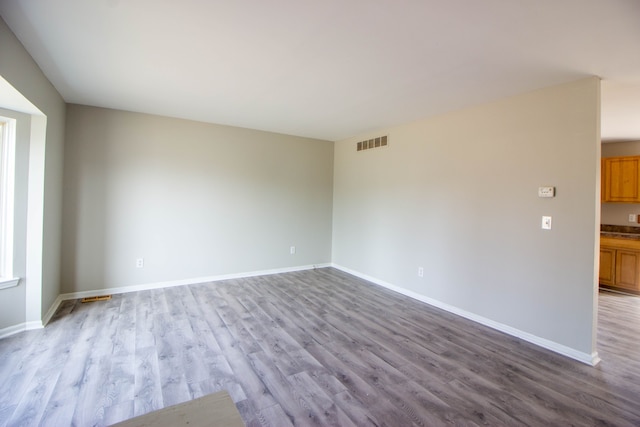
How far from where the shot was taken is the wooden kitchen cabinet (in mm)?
4418

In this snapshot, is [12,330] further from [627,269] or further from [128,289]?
[627,269]

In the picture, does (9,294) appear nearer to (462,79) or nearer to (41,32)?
(41,32)

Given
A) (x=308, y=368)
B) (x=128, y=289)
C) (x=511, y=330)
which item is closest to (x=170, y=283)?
(x=128, y=289)

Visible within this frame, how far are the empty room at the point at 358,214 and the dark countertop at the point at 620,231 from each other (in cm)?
4

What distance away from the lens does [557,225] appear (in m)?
2.78

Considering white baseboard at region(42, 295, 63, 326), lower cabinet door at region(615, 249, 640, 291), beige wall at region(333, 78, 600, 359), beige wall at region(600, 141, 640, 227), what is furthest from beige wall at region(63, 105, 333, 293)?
beige wall at region(600, 141, 640, 227)

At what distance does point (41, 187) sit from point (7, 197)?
0.26 metres

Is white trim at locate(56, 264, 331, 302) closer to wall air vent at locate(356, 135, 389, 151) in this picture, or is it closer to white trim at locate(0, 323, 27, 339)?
white trim at locate(0, 323, 27, 339)

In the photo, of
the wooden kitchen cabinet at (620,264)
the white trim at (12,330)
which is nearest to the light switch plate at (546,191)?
the wooden kitchen cabinet at (620,264)

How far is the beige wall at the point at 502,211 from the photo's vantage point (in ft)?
8.62

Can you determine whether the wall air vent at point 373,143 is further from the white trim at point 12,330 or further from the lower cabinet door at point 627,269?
the white trim at point 12,330

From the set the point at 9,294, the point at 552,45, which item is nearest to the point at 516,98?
the point at 552,45

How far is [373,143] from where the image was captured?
4891mm

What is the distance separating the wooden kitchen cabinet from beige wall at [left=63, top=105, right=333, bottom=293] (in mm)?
4721
